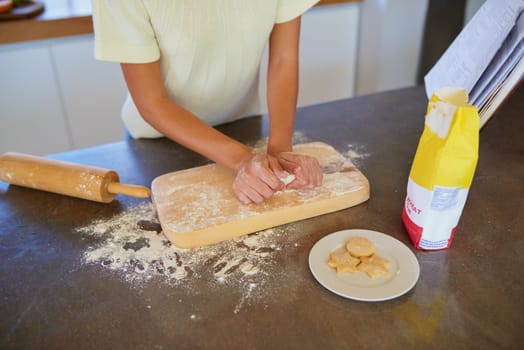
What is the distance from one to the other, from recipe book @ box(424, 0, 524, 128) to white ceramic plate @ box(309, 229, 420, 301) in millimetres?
379

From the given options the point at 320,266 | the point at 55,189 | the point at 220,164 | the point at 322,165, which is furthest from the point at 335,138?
the point at 55,189

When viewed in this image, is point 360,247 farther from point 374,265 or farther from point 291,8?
point 291,8

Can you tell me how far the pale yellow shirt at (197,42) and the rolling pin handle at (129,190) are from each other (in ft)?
0.81

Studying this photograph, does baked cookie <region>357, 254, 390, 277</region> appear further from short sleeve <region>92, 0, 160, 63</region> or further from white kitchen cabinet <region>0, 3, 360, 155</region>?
Answer: white kitchen cabinet <region>0, 3, 360, 155</region>

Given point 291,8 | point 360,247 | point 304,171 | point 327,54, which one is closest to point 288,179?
point 304,171

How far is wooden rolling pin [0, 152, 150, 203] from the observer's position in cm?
90

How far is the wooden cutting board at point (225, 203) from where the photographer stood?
2.61 ft

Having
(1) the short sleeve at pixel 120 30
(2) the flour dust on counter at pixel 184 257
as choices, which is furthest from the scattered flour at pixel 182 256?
(1) the short sleeve at pixel 120 30

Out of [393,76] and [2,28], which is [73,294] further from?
[393,76]

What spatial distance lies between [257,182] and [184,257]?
19 cm

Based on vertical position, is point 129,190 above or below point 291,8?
below

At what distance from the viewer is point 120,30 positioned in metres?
0.87

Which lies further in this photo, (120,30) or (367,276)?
(120,30)

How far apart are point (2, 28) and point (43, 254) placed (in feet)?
4.15
